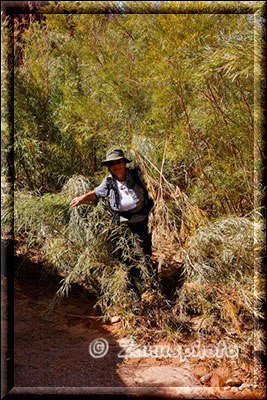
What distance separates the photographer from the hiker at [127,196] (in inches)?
103

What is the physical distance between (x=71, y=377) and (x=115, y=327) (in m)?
0.59

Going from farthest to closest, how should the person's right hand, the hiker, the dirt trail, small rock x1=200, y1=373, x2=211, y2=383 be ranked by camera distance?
the person's right hand
the hiker
small rock x1=200, y1=373, x2=211, y2=383
the dirt trail

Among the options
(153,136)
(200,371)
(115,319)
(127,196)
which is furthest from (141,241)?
(200,371)

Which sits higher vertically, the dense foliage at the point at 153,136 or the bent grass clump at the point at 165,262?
the dense foliage at the point at 153,136

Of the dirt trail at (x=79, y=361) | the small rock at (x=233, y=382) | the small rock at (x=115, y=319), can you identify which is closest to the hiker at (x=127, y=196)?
the small rock at (x=115, y=319)

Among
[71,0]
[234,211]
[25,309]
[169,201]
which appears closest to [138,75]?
[71,0]

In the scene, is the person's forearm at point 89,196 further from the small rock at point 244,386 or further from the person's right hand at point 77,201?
the small rock at point 244,386

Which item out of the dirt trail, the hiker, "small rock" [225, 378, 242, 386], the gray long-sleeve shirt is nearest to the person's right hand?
the hiker

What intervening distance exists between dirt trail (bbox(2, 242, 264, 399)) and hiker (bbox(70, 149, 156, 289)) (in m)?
0.49

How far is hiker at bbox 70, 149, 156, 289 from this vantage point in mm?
2627

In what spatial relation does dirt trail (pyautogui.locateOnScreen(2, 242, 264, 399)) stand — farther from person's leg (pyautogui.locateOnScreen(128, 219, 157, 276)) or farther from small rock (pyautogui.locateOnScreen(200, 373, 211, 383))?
person's leg (pyautogui.locateOnScreen(128, 219, 157, 276))

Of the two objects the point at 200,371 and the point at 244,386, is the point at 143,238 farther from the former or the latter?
the point at 244,386

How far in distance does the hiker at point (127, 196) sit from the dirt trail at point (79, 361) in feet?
1.62

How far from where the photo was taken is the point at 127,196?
104 inches
